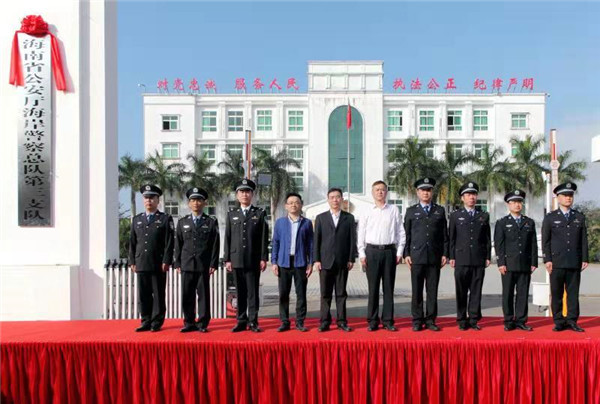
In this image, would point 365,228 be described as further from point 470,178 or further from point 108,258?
point 470,178

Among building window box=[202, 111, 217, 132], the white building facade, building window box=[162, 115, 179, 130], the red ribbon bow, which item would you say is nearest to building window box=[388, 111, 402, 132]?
the white building facade

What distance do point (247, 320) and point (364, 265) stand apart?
117 centimetres

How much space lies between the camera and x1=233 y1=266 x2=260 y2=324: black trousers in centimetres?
445

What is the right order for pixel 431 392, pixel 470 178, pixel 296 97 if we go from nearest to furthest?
pixel 431 392, pixel 470 178, pixel 296 97

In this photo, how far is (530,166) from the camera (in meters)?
27.1

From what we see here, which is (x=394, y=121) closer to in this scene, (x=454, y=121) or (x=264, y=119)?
(x=454, y=121)

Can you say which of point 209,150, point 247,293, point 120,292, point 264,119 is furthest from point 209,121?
point 247,293

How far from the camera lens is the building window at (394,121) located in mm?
31578

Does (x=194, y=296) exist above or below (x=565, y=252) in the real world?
below

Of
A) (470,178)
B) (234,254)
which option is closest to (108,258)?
(234,254)

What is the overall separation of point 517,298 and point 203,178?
25054 millimetres

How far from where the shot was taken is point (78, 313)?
559 cm

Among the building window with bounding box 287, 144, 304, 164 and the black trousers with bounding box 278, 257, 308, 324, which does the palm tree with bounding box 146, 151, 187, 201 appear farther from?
the black trousers with bounding box 278, 257, 308, 324

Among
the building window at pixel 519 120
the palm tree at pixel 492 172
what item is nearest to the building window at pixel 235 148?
the palm tree at pixel 492 172
